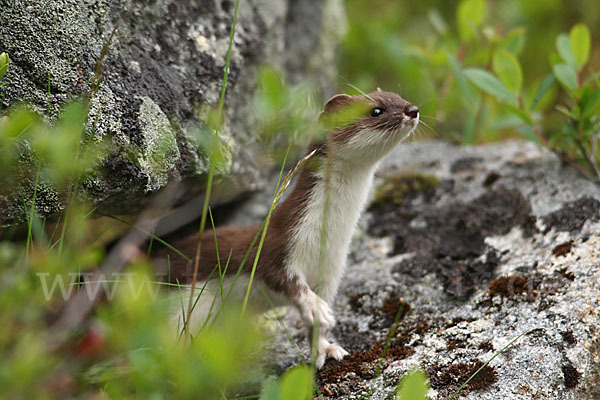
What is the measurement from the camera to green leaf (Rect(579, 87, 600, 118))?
329 cm

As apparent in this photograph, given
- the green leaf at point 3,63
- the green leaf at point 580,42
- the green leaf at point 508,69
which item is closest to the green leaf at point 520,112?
the green leaf at point 508,69

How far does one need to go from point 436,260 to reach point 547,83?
4.50ft

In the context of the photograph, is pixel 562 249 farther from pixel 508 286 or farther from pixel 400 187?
pixel 400 187

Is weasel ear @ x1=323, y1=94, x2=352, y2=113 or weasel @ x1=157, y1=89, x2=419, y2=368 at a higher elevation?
weasel ear @ x1=323, y1=94, x2=352, y2=113

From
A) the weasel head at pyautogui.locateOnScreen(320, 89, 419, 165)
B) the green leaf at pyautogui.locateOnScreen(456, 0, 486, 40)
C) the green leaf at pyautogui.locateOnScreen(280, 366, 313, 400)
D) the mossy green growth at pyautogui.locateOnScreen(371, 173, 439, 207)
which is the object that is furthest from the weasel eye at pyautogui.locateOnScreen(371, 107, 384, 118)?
the green leaf at pyautogui.locateOnScreen(280, 366, 313, 400)

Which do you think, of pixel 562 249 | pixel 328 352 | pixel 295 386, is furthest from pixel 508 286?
pixel 295 386

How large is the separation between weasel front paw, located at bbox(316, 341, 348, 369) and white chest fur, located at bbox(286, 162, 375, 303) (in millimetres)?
331

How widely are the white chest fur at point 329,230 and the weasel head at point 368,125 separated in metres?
0.11

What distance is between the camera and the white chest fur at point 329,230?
10.2 ft

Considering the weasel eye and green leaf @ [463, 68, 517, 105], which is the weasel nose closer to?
the weasel eye

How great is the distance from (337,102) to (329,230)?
723 mm

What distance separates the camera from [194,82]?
3.14m

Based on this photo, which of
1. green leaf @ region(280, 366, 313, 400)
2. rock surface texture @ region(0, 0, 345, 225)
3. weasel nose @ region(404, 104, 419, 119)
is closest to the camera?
green leaf @ region(280, 366, 313, 400)

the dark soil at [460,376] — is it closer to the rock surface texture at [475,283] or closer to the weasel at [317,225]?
the rock surface texture at [475,283]
